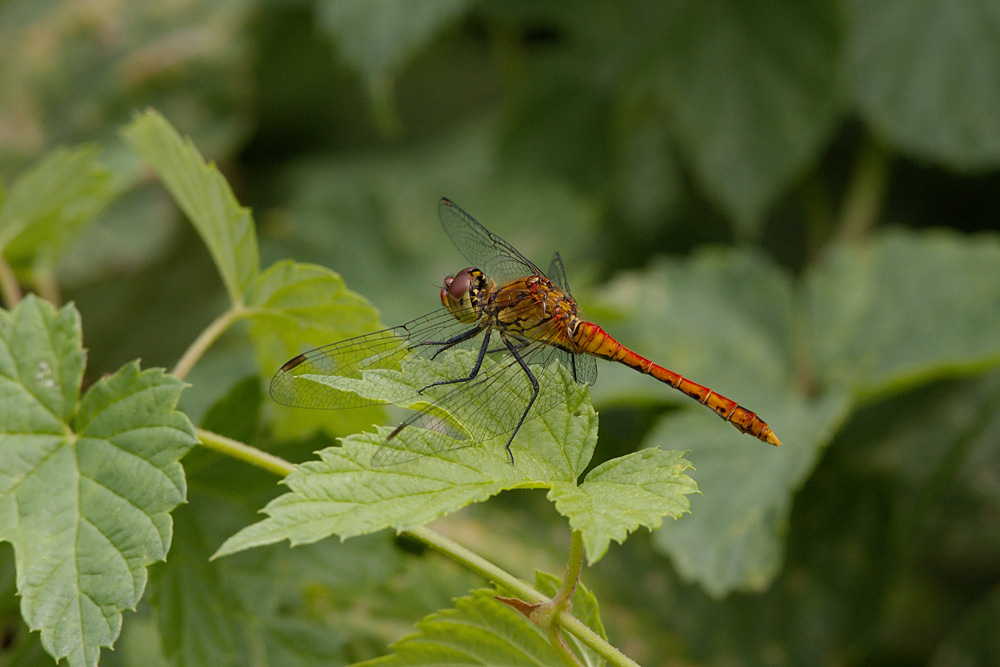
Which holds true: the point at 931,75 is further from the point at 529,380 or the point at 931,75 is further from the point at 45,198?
the point at 45,198

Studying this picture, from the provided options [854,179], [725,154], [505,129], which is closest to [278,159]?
[505,129]

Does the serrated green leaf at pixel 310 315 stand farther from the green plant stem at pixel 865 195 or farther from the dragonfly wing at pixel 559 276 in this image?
the green plant stem at pixel 865 195

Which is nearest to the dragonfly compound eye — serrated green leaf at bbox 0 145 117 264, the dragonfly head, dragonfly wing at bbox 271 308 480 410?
the dragonfly head

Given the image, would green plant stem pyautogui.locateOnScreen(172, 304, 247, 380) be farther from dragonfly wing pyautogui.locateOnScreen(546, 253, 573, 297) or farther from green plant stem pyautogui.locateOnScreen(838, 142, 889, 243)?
green plant stem pyautogui.locateOnScreen(838, 142, 889, 243)

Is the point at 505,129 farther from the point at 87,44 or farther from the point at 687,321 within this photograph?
the point at 87,44

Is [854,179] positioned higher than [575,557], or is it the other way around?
[854,179]

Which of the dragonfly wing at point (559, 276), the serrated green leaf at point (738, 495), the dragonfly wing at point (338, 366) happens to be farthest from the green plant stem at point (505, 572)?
the serrated green leaf at point (738, 495)
